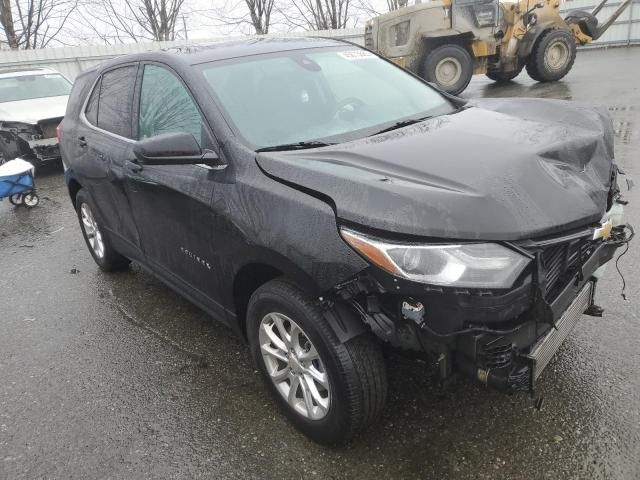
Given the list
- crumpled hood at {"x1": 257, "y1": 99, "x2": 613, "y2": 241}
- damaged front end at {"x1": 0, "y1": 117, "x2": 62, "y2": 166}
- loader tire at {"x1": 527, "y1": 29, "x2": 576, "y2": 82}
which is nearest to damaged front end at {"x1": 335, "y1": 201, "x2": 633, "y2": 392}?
crumpled hood at {"x1": 257, "y1": 99, "x2": 613, "y2": 241}

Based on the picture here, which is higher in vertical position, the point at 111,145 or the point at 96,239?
the point at 111,145

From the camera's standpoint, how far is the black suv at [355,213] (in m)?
1.84

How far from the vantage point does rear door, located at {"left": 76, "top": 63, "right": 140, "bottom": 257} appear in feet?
11.2

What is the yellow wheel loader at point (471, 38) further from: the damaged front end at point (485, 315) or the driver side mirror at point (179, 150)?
the damaged front end at point (485, 315)

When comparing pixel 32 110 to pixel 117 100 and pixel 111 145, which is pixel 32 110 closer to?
pixel 117 100

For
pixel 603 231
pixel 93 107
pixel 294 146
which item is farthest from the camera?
pixel 93 107

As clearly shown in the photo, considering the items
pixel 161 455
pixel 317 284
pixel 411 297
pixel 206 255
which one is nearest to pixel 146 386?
pixel 161 455

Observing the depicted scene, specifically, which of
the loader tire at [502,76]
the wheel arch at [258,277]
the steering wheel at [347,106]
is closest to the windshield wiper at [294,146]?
the steering wheel at [347,106]

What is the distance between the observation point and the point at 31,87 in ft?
31.8

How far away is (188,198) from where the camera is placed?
2695 mm

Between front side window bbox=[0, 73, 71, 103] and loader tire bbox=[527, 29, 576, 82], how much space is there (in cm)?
1008

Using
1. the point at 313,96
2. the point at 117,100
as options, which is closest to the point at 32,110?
the point at 117,100

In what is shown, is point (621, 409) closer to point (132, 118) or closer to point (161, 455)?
point (161, 455)

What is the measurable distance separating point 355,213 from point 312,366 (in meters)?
0.73
